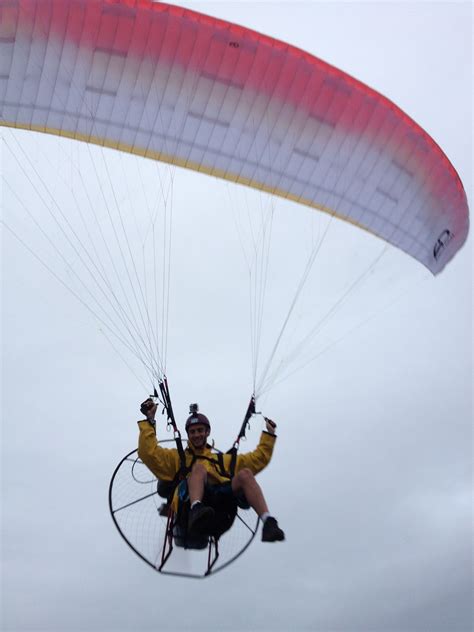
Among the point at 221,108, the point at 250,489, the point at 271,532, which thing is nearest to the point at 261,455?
the point at 250,489

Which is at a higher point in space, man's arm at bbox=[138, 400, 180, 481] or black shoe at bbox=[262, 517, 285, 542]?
man's arm at bbox=[138, 400, 180, 481]

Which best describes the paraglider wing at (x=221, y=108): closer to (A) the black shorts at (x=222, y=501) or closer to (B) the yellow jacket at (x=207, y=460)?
(B) the yellow jacket at (x=207, y=460)

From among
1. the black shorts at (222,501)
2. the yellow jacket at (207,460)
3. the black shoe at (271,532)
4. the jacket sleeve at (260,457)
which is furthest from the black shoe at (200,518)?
the jacket sleeve at (260,457)

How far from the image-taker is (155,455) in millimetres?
7848

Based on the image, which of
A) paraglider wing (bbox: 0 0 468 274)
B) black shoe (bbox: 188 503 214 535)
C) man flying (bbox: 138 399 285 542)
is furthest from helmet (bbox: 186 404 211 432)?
paraglider wing (bbox: 0 0 468 274)

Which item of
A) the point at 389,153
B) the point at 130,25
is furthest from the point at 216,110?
the point at 389,153

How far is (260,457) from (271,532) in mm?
981

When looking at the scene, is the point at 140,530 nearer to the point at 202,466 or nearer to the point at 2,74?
the point at 202,466

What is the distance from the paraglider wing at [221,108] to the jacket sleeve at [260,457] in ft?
11.1

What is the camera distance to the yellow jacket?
787 cm

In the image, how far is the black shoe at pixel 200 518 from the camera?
7367mm

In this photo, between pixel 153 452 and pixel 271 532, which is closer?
pixel 271 532

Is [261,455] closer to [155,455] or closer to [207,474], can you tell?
[207,474]

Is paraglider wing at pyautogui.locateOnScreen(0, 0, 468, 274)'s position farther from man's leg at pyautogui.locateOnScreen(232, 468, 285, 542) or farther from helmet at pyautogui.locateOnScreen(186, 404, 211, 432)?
man's leg at pyautogui.locateOnScreen(232, 468, 285, 542)
